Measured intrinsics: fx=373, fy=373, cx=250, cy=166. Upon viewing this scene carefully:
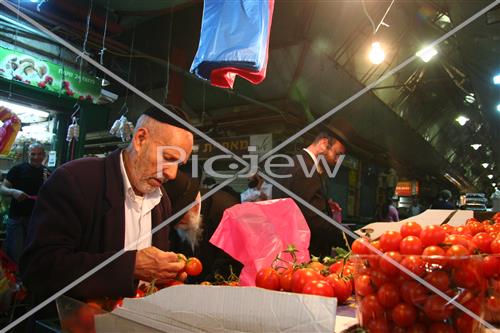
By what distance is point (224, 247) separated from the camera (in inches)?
70.5

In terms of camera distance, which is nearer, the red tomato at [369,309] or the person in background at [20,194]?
A: the red tomato at [369,309]

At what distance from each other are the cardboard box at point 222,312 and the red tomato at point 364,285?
0.91 feet

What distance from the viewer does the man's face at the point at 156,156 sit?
2008 millimetres

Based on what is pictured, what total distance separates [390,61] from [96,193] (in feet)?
32.3

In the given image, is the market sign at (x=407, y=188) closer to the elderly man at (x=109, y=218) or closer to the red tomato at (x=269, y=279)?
the elderly man at (x=109, y=218)

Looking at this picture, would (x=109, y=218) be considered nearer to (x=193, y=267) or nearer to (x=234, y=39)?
(x=193, y=267)

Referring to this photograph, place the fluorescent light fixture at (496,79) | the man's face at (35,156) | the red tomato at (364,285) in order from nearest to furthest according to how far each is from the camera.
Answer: the red tomato at (364,285) < the man's face at (35,156) < the fluorescent light fixture at (496,79)

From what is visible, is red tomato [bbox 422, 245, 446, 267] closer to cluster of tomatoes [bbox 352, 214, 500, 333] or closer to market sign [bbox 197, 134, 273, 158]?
cluster of tomatoes [bbox 352, 214, 500, 333]

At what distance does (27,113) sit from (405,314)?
295 inches

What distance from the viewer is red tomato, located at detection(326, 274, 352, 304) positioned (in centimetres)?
133

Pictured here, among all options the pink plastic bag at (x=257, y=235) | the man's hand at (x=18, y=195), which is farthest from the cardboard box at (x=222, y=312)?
the man's hand at (x=18, y=195)

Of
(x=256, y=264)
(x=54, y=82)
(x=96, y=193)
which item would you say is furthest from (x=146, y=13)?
(x=256, y=264)

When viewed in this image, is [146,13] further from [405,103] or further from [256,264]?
[405,103]

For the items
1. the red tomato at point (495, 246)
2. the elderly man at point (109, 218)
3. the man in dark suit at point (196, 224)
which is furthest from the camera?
the man in dark suit at point (196, 224)
